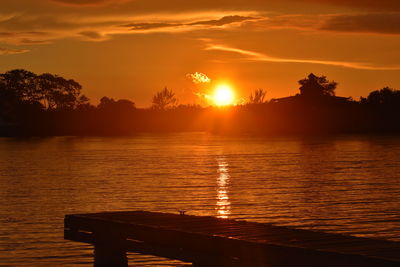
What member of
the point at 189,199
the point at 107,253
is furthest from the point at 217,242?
the point at 189,199

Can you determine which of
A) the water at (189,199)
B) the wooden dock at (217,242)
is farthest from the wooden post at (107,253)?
the water at (189,199)

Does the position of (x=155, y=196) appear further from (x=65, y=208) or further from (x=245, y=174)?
(x=245, y=174)

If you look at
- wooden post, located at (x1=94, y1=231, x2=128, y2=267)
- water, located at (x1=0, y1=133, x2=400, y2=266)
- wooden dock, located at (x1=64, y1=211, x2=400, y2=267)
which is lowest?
water, located at (x1=0, y1=133, x2=400, y2=266)

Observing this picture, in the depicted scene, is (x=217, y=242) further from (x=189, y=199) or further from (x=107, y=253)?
(x=189, y=199)

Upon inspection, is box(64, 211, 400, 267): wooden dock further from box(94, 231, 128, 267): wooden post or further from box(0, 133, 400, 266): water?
box(0, 133, 400, 266): water

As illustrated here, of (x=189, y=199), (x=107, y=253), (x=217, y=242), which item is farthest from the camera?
(x=189, y=199)

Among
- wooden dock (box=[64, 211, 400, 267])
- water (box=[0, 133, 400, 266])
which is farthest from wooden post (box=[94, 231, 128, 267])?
water (box=[0, 133, 400, 266])

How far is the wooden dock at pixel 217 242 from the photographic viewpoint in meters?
16.3

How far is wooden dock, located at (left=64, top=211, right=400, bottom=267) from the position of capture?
16.3 meters

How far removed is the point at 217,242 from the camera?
59.6ft

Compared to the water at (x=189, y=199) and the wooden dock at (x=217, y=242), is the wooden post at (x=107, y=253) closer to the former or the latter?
the wooden dock at (x=217, y=242)

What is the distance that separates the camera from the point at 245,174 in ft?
257

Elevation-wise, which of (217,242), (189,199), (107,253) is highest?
(217,242)

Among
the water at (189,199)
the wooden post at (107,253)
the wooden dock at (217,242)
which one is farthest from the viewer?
the water at (189,199)
